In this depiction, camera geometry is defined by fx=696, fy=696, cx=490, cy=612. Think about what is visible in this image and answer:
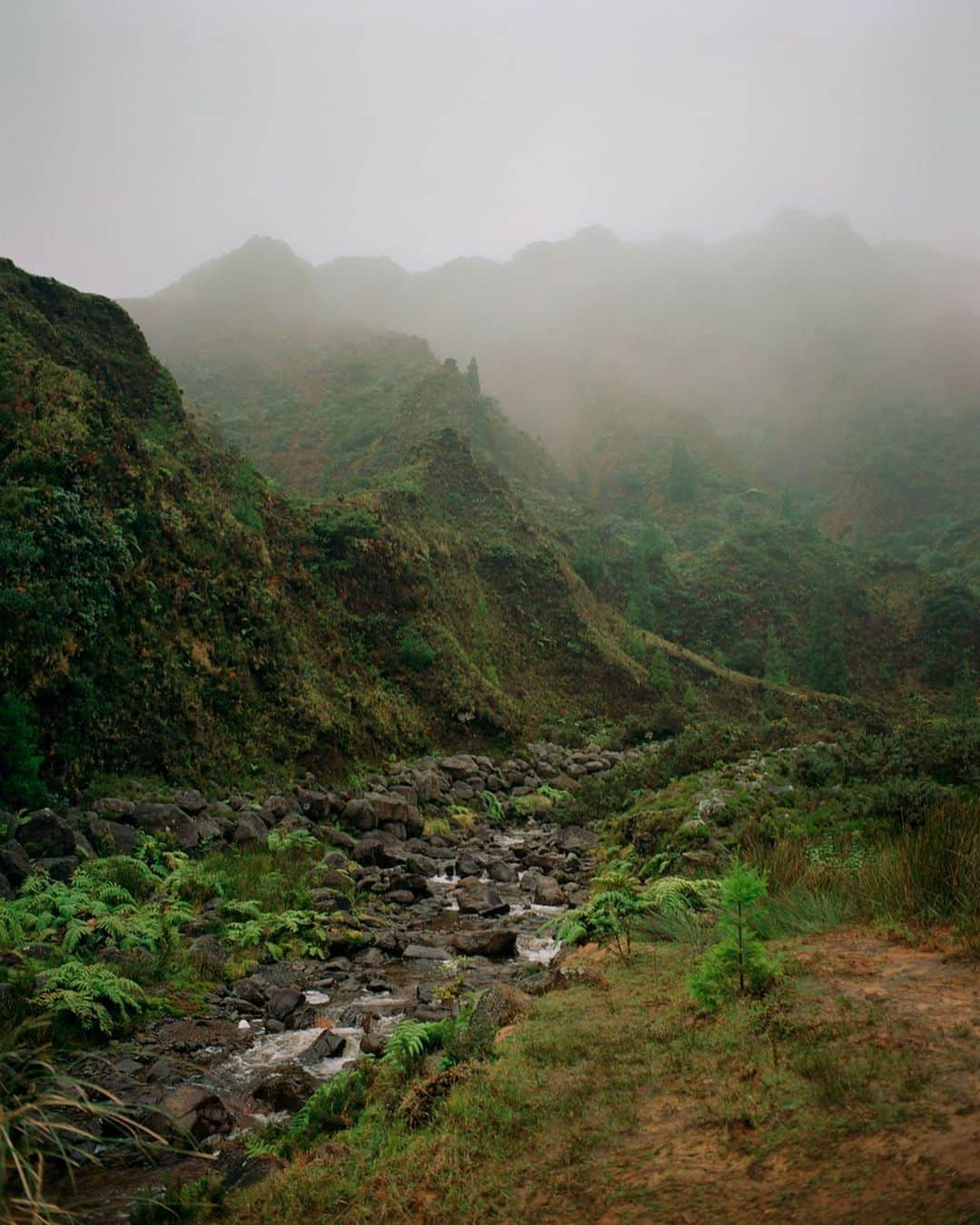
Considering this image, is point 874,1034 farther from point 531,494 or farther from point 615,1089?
point 531,494

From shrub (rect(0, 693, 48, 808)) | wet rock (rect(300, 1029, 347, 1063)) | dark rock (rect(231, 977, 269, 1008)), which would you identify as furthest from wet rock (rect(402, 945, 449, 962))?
shrub (rect(0, 693, 48, 808))

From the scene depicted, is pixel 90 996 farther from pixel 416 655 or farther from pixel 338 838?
pixel 416 655

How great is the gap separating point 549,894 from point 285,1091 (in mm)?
6921

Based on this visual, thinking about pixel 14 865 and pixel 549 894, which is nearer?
pixel 14 865

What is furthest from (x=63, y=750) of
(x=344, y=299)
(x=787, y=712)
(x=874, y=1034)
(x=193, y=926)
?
(x=344, y=299)

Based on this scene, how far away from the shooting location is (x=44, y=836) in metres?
10.7

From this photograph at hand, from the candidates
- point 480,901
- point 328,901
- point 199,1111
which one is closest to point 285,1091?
point 199,1111

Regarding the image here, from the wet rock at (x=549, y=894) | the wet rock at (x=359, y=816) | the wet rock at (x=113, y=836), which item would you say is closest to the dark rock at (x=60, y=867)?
the wet rock at (x=113, y=836)

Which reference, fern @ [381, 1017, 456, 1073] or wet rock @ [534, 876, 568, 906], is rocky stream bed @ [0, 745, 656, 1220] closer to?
wet rock @ [534, 876, 568, 906]

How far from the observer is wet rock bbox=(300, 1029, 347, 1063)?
6.69 m

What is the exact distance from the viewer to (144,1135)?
555 cm

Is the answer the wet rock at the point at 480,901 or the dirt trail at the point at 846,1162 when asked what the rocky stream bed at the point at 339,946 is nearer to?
the wet rock at the point at 480,901

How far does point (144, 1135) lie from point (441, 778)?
15.0 metres

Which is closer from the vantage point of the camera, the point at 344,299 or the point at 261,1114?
the point at 261,1114
